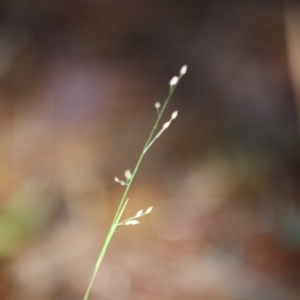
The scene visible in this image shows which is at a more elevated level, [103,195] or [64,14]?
[64,14]

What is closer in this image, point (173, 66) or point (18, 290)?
point (18, 290)

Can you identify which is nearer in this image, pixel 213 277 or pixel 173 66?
pixel 213 277

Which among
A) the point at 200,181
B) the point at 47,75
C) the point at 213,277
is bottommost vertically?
the point at 213,277

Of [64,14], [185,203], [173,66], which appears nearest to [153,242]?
[185,203]

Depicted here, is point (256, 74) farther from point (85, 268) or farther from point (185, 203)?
point (85, 268)

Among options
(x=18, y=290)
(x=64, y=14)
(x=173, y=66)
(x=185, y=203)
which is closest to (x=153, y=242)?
(x=185, y=203)

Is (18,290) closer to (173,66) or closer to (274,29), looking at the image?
(173,66)
